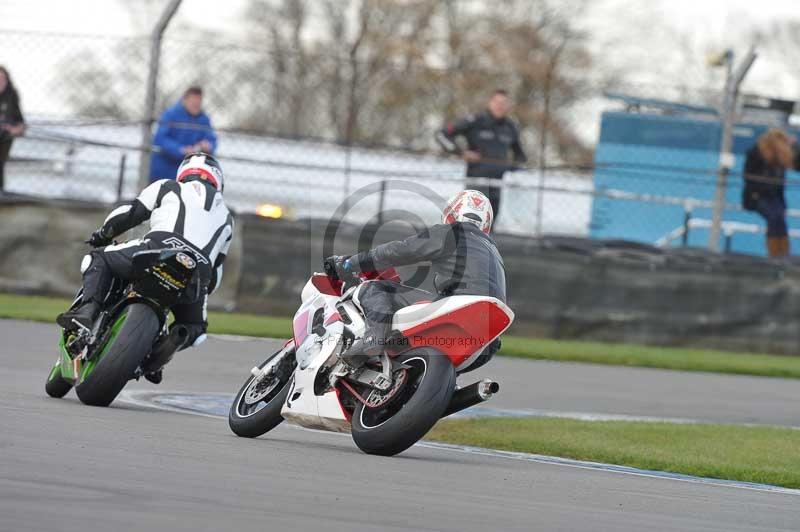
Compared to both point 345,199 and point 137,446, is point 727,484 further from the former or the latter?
point 345,199

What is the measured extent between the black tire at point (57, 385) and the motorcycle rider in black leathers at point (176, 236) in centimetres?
35

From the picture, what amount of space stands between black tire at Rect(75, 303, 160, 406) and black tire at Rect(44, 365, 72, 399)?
33 cm

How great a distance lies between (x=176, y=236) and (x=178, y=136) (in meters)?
7.16

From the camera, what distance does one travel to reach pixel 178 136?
639 inches

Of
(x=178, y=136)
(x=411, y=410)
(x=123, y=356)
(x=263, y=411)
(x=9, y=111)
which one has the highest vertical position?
(x=9, y=111)

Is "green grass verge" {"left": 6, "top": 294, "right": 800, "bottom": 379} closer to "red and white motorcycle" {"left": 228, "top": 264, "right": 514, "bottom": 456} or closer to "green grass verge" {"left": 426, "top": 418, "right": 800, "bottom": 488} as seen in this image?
"green grass verge" {"left": 426, "top": 418, "right": 800, "bottom": 488}

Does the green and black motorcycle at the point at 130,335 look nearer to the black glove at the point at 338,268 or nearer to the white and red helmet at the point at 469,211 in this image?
the black glove at the point at 338,268

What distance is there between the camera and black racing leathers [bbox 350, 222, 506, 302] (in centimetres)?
780

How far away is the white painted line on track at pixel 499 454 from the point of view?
7.97m

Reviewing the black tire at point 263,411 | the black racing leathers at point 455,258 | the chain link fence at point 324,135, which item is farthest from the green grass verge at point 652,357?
the black racing leathers at point 455,258

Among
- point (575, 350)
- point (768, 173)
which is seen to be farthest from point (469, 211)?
point (768, 173)

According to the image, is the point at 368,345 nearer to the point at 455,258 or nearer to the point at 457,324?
the point at 457,324

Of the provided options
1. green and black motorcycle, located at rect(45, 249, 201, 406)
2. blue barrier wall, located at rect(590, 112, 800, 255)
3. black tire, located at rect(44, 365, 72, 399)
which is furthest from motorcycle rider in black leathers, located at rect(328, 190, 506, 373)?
blue barrier wall, located at rect(590, 112, 800, 255)

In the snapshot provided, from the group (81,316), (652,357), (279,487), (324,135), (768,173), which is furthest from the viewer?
(768,173)
